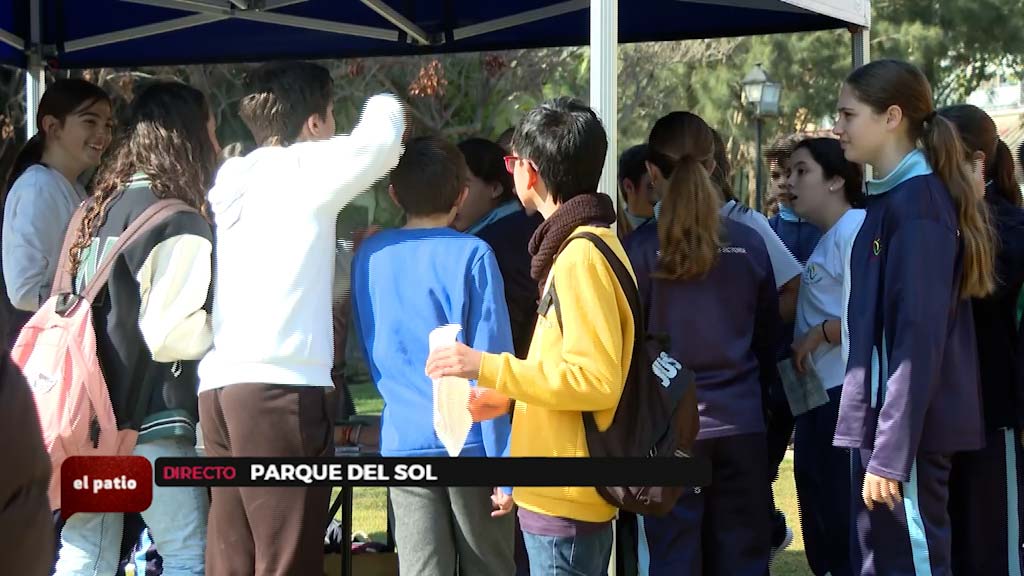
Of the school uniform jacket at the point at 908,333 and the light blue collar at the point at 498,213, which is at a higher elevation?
the light blue collar at the point at 498,213

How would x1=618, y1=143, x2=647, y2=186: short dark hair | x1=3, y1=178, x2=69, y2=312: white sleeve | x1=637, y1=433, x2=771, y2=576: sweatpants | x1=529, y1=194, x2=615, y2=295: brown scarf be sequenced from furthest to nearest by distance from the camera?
1. x1=618, y1=143, x2=647, y2=186: short dark hair
2. x1=637, y1=433, x2=771, y2=576: sweatpants
3. x1=3, y1=178, x2=69, y2=312: white sleeve
4. x1=529, y1=194, x2=615, y2=295: brown scarf

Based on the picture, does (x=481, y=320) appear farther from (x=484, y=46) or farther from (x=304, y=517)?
(x=484, y=46)

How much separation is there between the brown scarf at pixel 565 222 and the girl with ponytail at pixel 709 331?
0.74m

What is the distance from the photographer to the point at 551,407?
9.59 feet

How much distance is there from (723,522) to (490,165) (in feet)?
4.43

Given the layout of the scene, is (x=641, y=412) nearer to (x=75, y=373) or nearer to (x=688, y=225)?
(x=688, y=225)

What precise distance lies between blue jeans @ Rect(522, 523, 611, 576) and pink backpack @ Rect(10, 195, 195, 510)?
1.14m

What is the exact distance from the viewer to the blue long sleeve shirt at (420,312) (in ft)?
10.7

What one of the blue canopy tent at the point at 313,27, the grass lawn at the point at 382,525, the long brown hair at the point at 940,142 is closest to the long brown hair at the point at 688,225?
the long brown hair at the point at 940,142

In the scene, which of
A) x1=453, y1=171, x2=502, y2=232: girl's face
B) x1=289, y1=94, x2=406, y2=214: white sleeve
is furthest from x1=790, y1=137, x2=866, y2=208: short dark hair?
x1=289, y1=94, x2=406, y2=214: white sleeve

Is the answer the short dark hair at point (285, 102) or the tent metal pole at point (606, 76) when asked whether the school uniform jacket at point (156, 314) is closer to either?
the short dark hair at point (285, 102)

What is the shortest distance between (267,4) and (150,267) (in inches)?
94.0

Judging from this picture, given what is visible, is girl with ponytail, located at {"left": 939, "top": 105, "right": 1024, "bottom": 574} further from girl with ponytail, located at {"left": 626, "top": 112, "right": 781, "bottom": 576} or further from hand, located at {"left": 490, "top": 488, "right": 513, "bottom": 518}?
hand, located at {"left": 490, "top": 488, "right": 513, "bottom": 518}

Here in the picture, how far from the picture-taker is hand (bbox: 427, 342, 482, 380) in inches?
116
